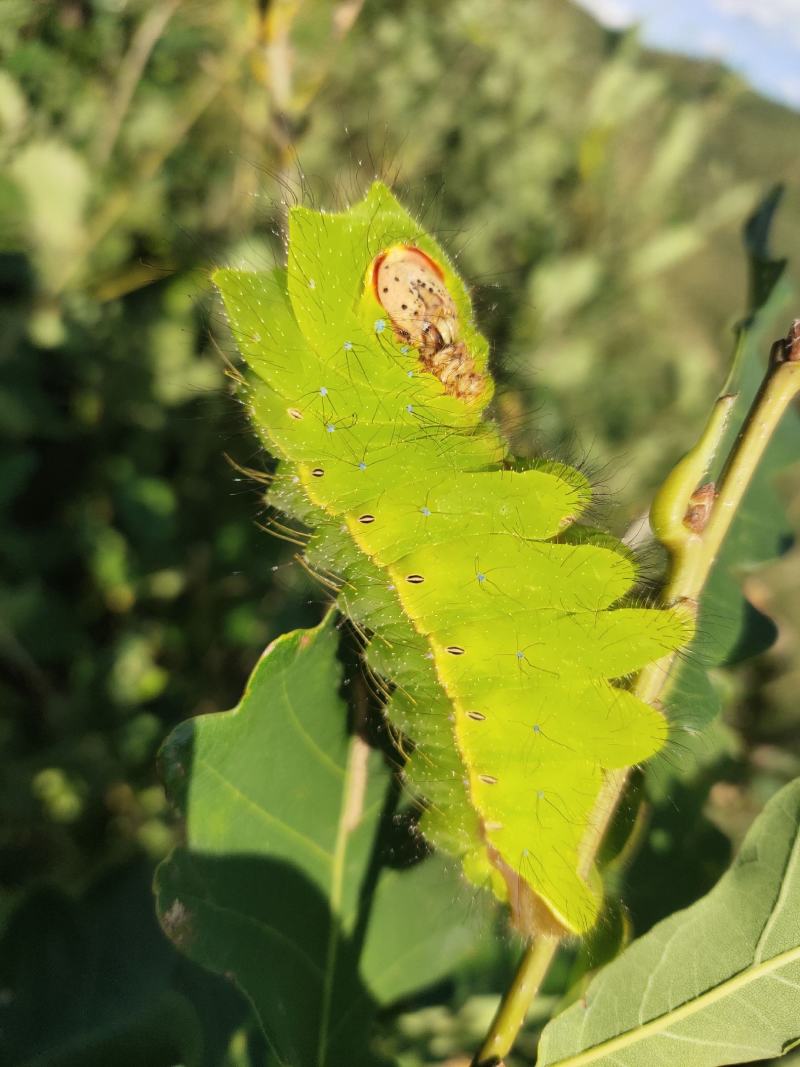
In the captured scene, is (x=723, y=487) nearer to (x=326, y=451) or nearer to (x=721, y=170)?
(x=326, y=451)

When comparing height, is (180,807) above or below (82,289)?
below

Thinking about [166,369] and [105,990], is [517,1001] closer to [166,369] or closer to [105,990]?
[105,990]

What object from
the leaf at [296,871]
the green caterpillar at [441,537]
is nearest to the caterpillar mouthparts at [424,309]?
the green caterpillar at [441,537]

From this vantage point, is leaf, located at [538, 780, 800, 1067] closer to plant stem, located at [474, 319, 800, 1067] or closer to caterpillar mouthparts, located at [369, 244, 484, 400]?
plant stem, located at [474, 319, 800, 1067]

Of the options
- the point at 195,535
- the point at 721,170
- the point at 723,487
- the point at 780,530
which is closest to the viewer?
the point at 723,487

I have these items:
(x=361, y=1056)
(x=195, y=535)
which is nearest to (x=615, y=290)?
(x=195, y=535)

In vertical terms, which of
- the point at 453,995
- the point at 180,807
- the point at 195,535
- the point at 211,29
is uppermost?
the point at 211,29
